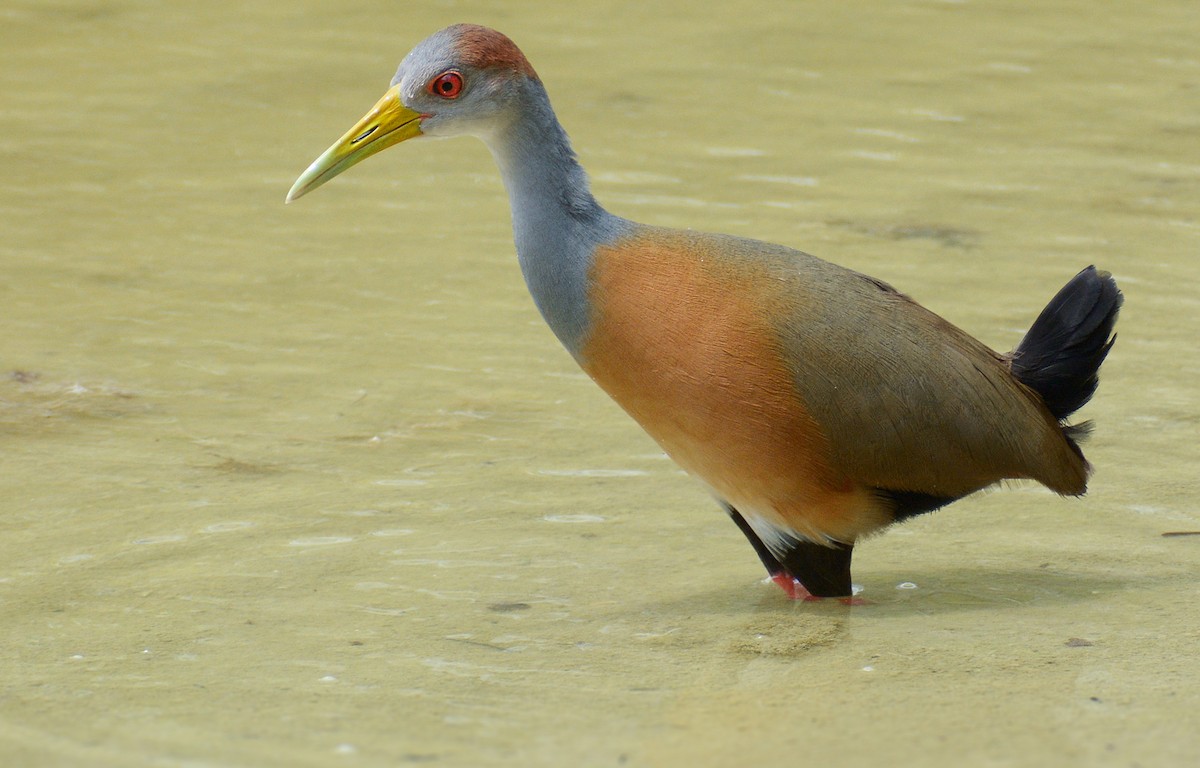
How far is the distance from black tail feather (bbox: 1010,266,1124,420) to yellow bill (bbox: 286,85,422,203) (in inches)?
82.6

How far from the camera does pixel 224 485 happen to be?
6156 mm

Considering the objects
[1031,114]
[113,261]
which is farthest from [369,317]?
[1031,114]

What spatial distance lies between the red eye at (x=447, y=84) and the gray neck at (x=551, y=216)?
19 cm

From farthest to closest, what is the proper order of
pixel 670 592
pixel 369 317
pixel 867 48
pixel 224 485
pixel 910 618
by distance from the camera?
pixel 867 48, pixel 369 317, pixel 224 485, pixel 670 592, pixel 910 618

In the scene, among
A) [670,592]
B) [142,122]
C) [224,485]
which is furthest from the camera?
[142,122]

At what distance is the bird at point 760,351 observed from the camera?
4758 millimetres

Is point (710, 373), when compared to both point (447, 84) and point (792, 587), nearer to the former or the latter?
point (792, 587)

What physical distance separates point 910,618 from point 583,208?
1579mm

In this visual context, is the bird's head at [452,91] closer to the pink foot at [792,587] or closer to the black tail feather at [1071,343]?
the pink foot at [792,587]

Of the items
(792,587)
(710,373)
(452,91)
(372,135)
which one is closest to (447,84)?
(452,91)

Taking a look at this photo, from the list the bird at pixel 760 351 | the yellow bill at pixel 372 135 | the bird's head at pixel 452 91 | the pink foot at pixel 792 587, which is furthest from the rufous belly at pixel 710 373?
the yellow bill at pixel 372 135

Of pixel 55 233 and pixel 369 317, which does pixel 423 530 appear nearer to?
pixel 369 317

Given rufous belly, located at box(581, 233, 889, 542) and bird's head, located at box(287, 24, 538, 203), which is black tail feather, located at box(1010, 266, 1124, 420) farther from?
bird's head, located at box(287, 24, 538, 203)

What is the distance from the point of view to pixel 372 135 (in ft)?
16.7
